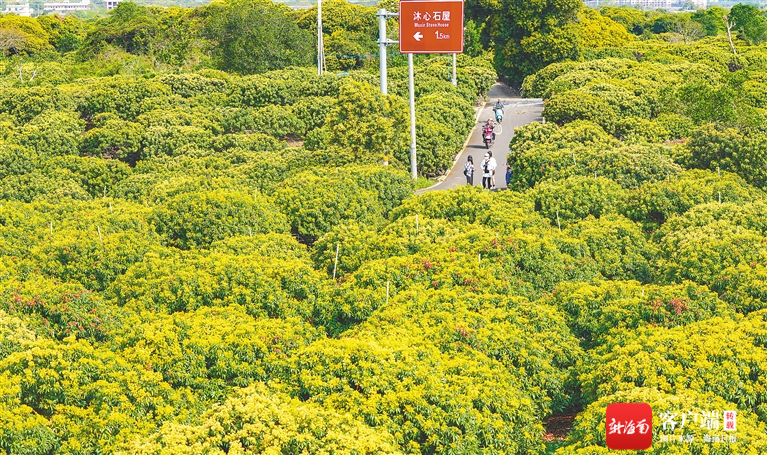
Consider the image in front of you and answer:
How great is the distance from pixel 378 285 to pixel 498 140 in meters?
22.0

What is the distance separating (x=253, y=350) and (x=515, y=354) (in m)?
4.84

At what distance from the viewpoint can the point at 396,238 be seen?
19.8m

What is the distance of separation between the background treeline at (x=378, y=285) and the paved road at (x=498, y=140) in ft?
3.25

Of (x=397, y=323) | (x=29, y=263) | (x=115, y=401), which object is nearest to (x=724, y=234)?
(x=397, y=323)

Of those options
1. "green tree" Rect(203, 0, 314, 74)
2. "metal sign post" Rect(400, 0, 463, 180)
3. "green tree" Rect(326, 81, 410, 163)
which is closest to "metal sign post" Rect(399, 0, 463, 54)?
"metal sign post" Rect(400, 0, 463, 180)

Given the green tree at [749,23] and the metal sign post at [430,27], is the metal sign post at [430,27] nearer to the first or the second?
the metal sign post at [430,27]

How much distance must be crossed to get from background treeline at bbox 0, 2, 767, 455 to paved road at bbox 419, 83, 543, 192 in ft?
3.25

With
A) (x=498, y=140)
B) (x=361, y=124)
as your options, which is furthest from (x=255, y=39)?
(x=361, y=124)

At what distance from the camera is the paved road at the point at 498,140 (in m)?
32.2

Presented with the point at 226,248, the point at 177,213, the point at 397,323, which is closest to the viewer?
the point at 397,323

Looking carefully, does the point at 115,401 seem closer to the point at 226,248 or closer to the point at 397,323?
the point at 397,323

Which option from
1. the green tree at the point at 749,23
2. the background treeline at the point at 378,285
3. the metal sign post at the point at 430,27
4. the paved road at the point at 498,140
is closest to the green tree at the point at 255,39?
the paved road at the point at 498,140

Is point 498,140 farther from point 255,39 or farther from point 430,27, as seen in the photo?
point 255,39

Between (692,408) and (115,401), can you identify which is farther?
(115,401)
